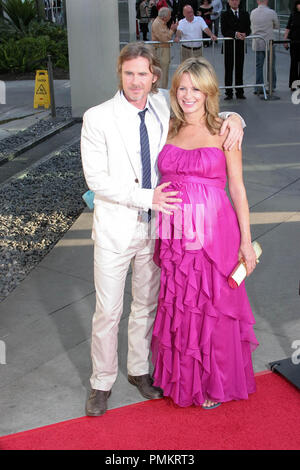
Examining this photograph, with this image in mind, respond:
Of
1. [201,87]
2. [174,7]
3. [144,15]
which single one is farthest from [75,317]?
[144,15]

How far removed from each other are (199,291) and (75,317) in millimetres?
1704

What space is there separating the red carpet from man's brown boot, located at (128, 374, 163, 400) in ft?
0.17

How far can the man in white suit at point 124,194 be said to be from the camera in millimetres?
3510

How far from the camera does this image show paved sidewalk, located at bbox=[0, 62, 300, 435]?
4.10m

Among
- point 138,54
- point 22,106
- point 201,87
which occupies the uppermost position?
point 138,54

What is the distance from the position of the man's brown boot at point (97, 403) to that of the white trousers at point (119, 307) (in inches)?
1.4

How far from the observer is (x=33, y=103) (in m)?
15.4

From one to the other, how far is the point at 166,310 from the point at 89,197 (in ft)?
2.59

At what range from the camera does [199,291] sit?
3.72 metres

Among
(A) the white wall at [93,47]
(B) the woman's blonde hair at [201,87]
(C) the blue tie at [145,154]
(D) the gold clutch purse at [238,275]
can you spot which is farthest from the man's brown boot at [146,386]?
(A) the white wall at [93,47]

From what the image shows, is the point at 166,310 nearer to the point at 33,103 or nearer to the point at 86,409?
the point at 86,409

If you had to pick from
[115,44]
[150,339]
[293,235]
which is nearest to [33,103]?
[115,44]

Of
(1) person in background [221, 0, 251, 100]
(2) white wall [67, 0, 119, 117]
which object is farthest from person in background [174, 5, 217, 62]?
(2) white wall [67, 0, 119, 117]

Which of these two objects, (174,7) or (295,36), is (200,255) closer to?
(295,36)
